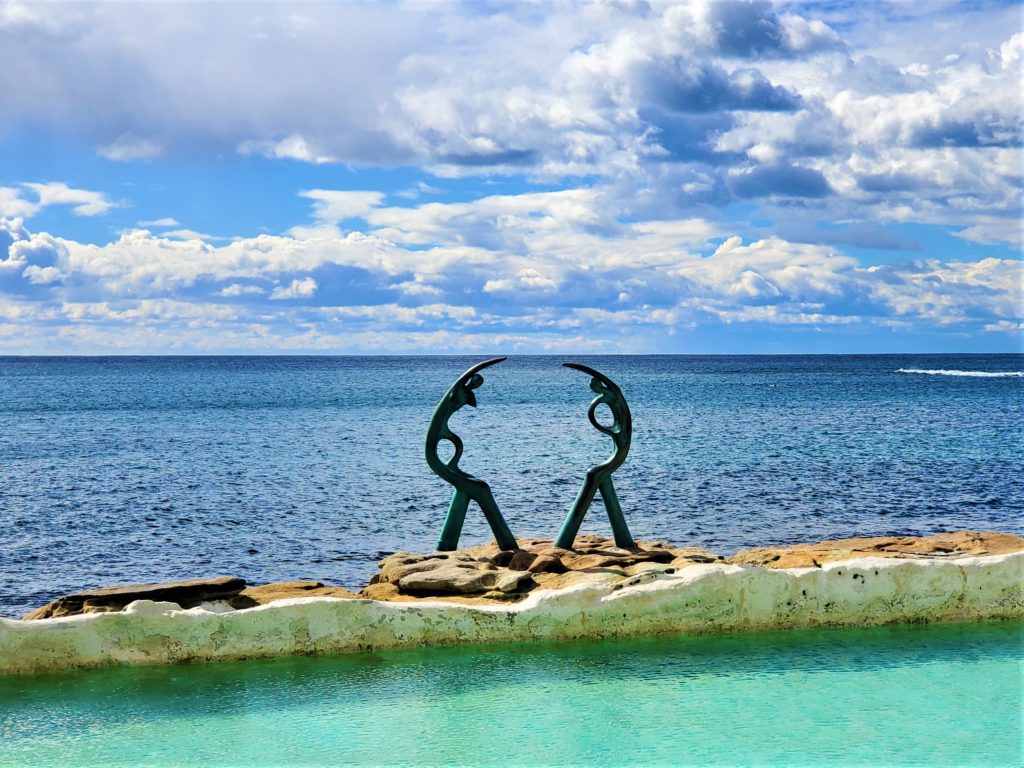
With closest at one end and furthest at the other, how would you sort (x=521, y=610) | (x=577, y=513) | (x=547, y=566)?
(x=521, y=610) → (x=547, y=566) → (x=577, y=513)

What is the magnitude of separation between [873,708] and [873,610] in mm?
2160

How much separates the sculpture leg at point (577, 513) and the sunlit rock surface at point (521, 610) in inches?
71.9

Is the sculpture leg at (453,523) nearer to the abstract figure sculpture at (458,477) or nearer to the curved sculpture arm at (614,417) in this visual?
the abstract figure sculpture at (458,477)

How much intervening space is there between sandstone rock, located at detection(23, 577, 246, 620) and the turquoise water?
94cm

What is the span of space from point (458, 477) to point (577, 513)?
149cm

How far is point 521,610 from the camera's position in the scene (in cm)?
959

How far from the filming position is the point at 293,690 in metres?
8.54

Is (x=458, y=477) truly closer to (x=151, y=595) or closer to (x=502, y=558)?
(x=502, y=558)

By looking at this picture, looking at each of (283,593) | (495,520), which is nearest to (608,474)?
(495,520)

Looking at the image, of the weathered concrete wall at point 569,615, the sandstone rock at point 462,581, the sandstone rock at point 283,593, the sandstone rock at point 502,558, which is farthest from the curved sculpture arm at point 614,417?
the sandstone rock at point 283,593

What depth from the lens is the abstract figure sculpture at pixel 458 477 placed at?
508 inches

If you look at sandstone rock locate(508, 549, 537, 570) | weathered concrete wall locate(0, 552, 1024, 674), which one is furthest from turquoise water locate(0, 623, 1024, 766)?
sandstone rock locate(508, 549, 537, 570)

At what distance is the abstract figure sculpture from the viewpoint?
42.3 ft

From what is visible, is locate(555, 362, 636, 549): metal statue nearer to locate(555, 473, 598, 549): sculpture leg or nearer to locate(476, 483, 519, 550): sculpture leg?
locate(555, 473, 598, 549): sculpture leg
